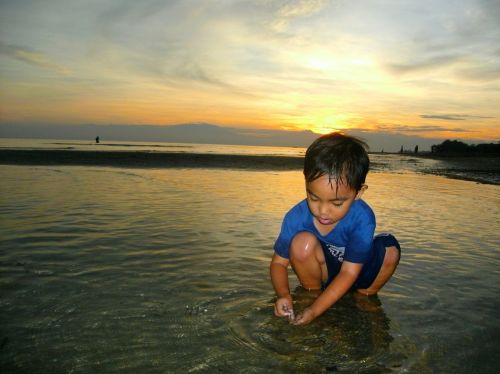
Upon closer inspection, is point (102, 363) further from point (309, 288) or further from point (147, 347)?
point (309, 288)

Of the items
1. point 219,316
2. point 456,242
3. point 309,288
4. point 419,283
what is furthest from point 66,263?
point 456,242

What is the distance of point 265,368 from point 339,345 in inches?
23.8

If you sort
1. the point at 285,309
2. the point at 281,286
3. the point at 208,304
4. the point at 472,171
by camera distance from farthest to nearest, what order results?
the point at 472,171 < the point at 208,304 < the point at 281,286 < the point at 285,309

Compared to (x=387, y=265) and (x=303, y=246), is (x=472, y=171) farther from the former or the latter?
(x=303, y=246)

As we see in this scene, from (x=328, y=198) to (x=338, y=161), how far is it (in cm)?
26

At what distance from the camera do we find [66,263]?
4.01 meters

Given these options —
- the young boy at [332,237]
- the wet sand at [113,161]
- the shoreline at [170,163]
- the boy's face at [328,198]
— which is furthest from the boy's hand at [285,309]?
the wet sand at [113,161]

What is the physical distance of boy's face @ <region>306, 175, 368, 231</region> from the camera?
8.63 feet

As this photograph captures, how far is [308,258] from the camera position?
10.6 feet

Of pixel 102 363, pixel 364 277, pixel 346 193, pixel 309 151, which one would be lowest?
pixel 102 363

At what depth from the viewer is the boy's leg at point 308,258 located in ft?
10.5

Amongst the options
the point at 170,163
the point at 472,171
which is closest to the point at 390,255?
the point at 170,163

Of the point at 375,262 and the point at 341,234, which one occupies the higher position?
the point at 341,234

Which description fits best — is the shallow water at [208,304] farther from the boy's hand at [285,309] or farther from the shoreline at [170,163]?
the shoreline at [170,163]
